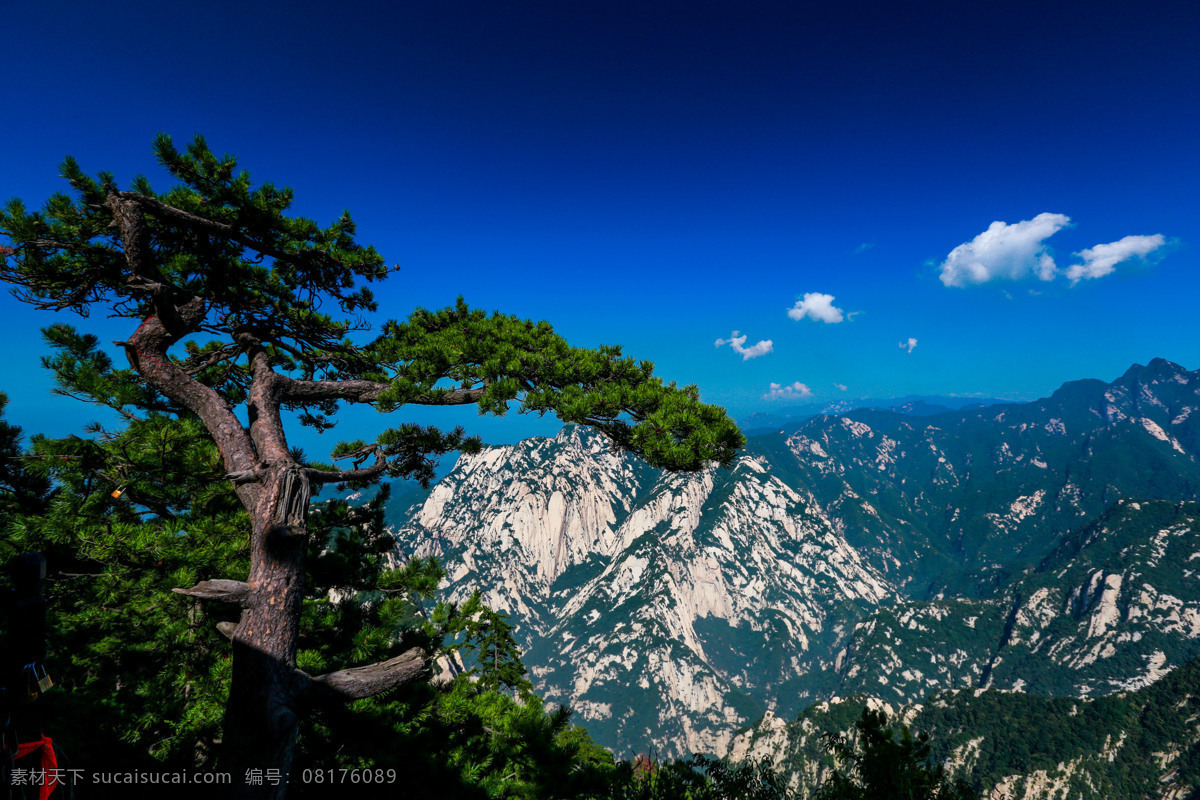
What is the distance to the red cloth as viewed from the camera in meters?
2.78

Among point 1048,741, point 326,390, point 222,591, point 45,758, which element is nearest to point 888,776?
point 222,591

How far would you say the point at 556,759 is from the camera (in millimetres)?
10406

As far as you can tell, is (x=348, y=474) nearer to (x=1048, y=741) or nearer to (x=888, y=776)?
(x=888, y=776)

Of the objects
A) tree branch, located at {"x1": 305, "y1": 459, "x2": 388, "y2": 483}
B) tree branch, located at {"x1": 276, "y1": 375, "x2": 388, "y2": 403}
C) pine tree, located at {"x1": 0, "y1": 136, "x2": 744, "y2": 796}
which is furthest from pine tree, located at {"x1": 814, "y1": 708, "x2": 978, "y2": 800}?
tree branch, located at {"x1": 276, "y1": 375, "x2": 388, "y2": 403}

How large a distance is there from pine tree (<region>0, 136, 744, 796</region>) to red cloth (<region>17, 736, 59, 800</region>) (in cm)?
255

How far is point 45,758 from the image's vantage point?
9.66 ft

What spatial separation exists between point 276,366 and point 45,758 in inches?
359

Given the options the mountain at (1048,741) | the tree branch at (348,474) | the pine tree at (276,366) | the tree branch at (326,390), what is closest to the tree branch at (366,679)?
the pine tree at (276,366)

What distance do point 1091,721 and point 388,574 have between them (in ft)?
739

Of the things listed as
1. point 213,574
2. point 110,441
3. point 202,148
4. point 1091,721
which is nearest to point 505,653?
point 213,574

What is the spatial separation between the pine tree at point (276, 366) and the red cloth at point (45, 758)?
255 centimetres

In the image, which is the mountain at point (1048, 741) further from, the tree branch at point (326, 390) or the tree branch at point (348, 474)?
the tree branch at point (326, 390)

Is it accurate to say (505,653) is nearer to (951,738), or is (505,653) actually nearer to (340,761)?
(340,761)

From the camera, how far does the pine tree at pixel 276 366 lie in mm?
5738
